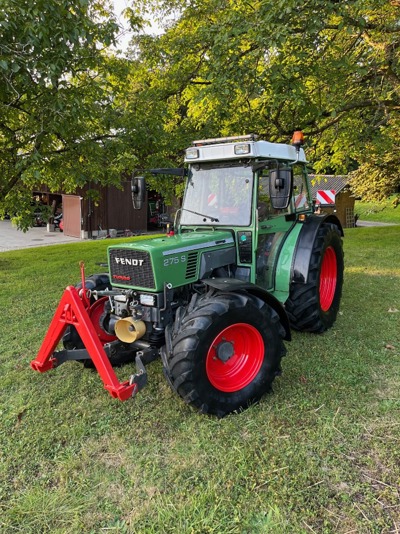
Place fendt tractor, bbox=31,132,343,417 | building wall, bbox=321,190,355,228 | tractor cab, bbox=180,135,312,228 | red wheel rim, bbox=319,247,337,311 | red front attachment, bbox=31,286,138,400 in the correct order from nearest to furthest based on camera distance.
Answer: red front attachment, bbox=31,286,138,400 → fendt tractor, bbox=31,132,343,417 → tractor cab, bbox=180,135,312,228 → red wheel rim, bbox=319,247,337,311 → building wall, bbox=321,190,355,228

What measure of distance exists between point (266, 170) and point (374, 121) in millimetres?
5920

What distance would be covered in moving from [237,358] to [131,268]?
1.18 meters

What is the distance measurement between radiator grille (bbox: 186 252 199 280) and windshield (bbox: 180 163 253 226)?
0.68 meters

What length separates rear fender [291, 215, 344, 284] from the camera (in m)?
4.19

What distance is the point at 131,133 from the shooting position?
729 cm

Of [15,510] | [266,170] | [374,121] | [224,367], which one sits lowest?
[15,510]

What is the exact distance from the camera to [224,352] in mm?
3148

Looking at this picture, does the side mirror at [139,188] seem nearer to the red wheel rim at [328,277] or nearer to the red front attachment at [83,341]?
the red front attachment at [83,341]

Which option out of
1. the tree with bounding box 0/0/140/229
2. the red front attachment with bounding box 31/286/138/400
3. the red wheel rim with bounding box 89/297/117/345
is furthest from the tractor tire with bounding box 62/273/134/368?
the tree with bounding box 0/0/140/229

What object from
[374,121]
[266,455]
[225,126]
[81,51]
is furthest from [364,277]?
[81,51]

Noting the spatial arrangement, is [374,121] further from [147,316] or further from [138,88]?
[147,316]

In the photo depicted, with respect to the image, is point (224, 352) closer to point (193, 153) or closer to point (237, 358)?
point (237, 358)

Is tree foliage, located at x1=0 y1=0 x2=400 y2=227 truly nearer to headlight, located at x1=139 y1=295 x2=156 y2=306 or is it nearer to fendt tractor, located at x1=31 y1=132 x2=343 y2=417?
fendt tractor, located at x1=31 y1=132 x2=343 y2=417

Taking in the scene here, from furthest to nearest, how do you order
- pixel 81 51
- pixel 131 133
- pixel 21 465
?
pixel 131 133 → pixel 81 51 → pixel 21 465
